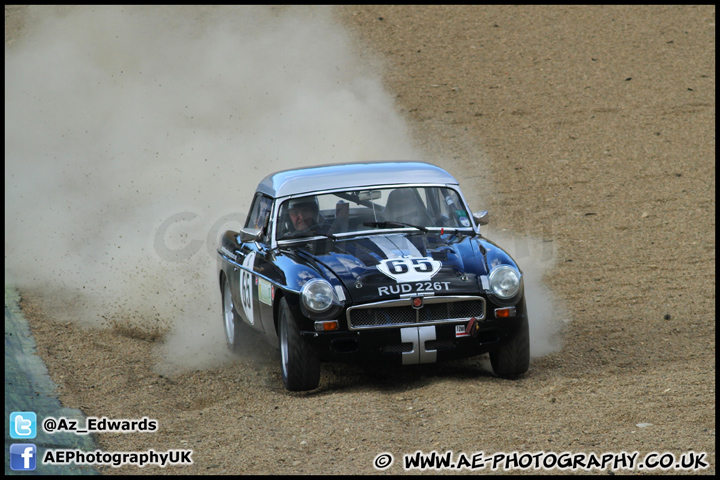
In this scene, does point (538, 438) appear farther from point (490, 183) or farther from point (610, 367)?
point (490, 183)

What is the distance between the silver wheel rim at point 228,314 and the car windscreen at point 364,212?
1593 mm

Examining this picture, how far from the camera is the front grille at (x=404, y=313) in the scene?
675 centimetres

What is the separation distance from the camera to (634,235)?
14148 mm

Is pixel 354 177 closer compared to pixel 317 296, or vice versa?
pixel 317 296

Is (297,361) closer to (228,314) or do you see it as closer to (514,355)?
(514,355)

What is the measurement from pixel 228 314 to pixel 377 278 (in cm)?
308

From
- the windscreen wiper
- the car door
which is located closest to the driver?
the car door

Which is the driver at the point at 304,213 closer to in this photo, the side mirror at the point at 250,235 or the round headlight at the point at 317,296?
the side mirror at the point at 250,235

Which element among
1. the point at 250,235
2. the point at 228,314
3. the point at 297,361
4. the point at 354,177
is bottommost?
the point at 297,361
